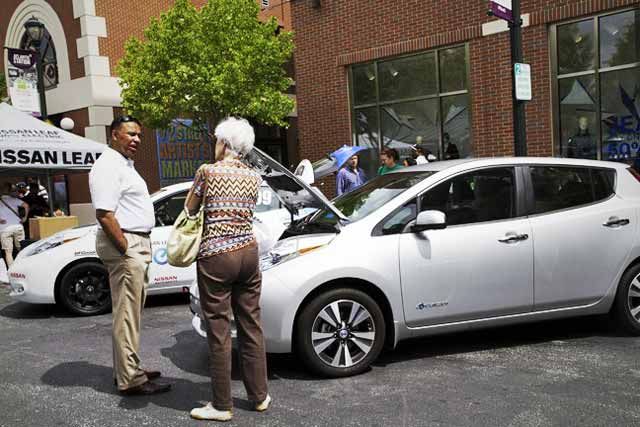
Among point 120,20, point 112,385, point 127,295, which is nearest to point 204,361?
point 112,385

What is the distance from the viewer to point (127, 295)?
4.07 m

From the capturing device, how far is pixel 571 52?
11.0 m

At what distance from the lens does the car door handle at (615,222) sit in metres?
5.09

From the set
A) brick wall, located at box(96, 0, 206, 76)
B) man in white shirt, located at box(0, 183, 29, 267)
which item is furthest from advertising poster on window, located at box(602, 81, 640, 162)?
brick wall, located at box(96, 0, 206, 76)

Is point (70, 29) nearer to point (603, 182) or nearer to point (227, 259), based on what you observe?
point (603, 182)

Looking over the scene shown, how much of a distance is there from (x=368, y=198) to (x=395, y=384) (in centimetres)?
158

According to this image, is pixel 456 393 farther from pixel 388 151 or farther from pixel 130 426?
pixel 388 151

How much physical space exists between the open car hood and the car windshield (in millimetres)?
208

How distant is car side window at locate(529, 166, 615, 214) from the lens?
16.6 feet

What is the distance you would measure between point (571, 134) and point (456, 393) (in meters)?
8.34

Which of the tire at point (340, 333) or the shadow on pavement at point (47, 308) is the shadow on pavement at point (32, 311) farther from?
the tire at point (340, 333)

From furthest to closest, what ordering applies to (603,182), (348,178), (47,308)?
(348,178), (47,308), (603,182)

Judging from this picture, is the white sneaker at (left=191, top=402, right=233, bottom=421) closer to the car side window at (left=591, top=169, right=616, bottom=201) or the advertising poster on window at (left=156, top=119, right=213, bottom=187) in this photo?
the car side window at (left=591, top=169, right=616, bottom=201)

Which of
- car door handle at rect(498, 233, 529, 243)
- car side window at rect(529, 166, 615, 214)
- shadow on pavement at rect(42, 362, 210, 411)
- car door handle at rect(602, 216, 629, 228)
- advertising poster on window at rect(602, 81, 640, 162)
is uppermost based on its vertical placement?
advertising poster on window at rect(602, 81, 640, 162)
